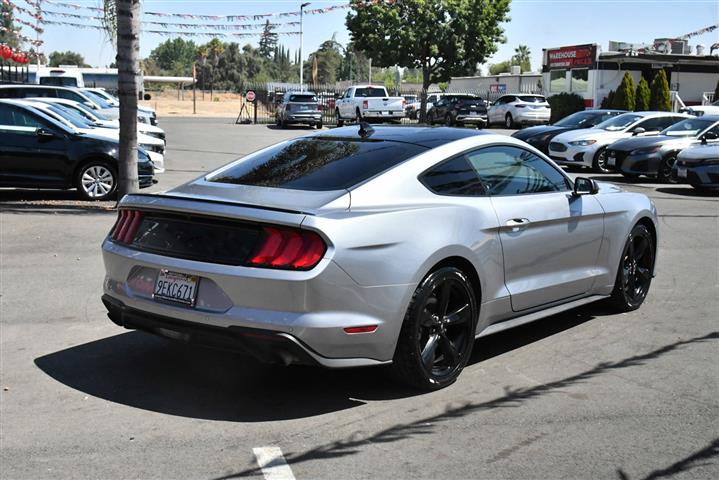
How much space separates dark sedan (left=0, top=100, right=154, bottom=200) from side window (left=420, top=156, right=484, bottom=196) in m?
9.49

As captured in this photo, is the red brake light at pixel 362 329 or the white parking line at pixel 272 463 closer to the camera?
the white parking line at pixel 272 463

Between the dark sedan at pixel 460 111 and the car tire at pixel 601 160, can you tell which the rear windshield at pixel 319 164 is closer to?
the car tire at pixel 601 160

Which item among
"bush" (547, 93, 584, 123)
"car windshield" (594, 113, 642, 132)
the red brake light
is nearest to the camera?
the red brake light

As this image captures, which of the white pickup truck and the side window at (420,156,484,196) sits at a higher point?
the white pickup truck

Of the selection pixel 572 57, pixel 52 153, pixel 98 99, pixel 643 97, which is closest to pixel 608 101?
pixel 643 97

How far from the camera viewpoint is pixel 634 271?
734 centimetres

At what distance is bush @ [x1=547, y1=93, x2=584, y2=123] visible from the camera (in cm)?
4684

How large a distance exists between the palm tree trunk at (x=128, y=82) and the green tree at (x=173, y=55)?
157879 mm

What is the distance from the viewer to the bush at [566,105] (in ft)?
154

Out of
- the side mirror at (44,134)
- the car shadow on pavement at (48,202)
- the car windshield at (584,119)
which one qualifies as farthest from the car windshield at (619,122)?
→ the side mirror at (44,134)

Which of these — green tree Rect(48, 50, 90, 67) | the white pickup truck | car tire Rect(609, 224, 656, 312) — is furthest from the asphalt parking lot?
green tree Rect(48, 50, 90, 67)

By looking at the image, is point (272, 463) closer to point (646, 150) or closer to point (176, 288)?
point (176, 288)

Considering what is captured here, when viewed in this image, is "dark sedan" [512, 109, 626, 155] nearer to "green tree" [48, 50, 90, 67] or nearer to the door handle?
the door handle

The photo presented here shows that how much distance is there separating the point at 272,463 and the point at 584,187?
358cm
